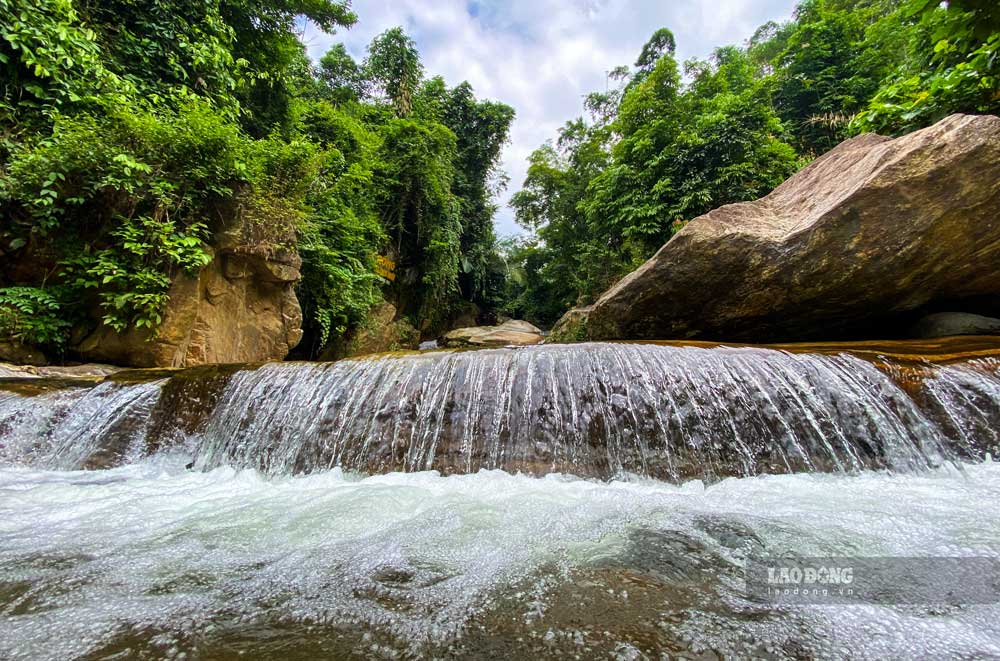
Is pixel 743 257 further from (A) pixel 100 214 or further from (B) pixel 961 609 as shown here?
(A) pixel 100 214

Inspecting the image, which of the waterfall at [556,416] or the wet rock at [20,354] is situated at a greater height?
the wet rock at [20,354]

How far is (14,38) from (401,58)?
14.4 m

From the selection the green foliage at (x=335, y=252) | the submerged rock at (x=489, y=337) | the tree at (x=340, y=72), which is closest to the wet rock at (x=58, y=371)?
the green foliage at (x=335, y=252)

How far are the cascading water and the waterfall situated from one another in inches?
0.7

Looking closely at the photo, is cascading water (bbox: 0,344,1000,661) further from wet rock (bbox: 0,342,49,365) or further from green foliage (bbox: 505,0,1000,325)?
green foliage (bbox: 505,0,1000,325)

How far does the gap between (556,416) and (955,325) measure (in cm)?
539

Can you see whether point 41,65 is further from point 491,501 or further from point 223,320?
point 491,501

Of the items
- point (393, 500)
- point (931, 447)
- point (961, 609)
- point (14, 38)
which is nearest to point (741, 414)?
point (931, 447)

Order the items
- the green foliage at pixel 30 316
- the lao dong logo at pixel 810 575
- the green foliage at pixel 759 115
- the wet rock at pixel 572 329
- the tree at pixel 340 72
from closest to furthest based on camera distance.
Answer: the lao dong logo at pixel 810 575
the green foliage at pixel 30 316
the green foliage at pixel 759 115
the wet rock at pixel 572 329
the tree at pixel 340 72

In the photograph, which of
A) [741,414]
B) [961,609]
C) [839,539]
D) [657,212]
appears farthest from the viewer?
[657,212]

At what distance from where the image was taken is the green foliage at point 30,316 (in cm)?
411

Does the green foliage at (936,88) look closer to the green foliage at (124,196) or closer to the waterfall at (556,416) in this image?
the waterfall at (556,416)

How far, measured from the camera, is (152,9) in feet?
20.0

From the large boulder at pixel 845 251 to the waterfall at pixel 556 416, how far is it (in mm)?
1760
